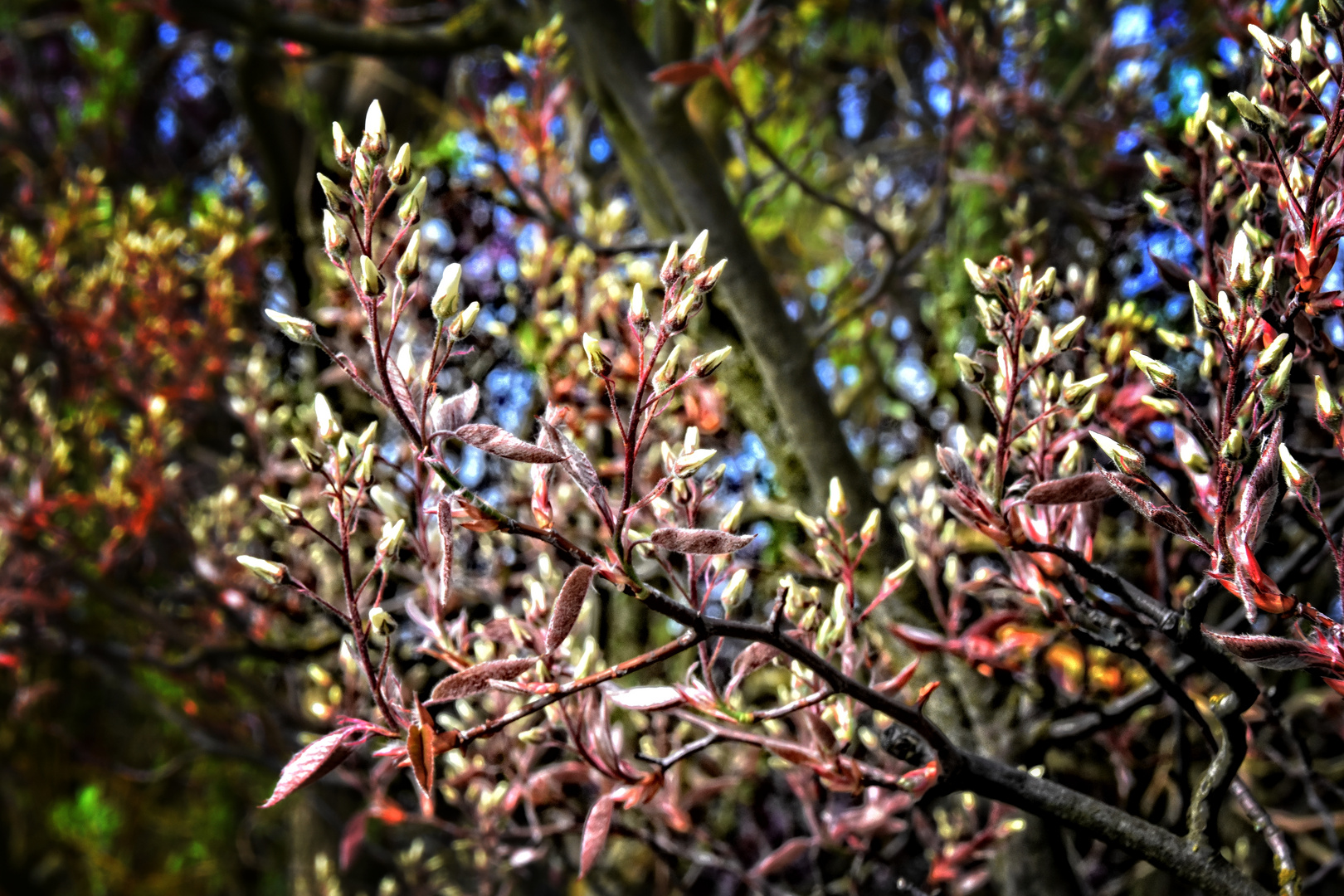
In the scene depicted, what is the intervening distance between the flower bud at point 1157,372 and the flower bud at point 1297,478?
0.11 meters

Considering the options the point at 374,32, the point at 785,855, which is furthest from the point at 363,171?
the point at 374,32

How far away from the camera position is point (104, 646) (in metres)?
3.04

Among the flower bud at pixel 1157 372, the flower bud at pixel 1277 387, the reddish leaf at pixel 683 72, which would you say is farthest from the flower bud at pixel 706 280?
the reddish leaf at pixel 683 72

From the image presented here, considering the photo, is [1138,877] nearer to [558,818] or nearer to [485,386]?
[558,818]

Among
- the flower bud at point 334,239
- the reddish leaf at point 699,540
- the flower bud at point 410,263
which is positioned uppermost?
the flower bud at point 334,239

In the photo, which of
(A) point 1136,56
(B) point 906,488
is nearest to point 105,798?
(B) point 906,488

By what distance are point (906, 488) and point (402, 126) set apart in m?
4.13

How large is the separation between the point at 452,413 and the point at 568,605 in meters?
0.23

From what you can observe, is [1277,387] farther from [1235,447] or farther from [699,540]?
[699,540]

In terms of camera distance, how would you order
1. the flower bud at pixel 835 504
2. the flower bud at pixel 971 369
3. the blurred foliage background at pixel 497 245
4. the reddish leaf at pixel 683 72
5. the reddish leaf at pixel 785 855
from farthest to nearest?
the blurred foliage background at pixel 497 245 → the reddish leaf at pixel 683 72 → the reddish leaf at pixel 785 855 → the flower bud at pixel 835 504 → the flower bud at pixel 971 369

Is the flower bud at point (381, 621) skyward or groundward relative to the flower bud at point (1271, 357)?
skyward

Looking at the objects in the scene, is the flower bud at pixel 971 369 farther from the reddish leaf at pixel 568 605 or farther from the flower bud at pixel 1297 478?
the reddish leaf at pixel 568 605

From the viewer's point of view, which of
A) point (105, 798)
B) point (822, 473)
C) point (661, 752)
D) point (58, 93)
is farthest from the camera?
point (58, 93)

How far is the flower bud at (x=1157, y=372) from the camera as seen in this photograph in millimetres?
921
